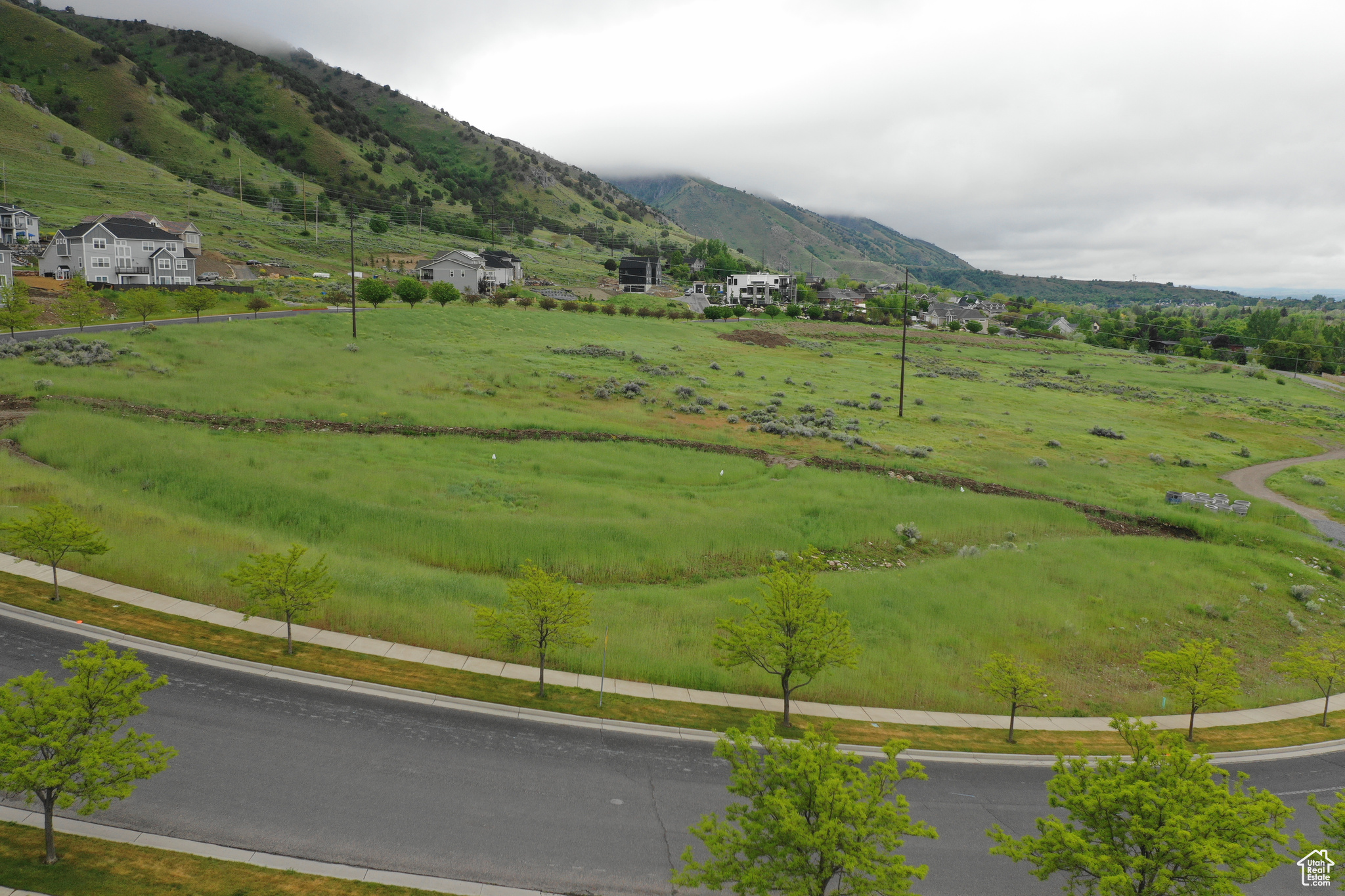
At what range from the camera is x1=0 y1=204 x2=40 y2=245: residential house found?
9462 centimetres

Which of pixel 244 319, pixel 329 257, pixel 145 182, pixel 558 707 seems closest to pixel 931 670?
pixel 558 707

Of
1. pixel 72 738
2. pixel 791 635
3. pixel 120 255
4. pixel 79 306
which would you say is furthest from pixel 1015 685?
pixel 120 255

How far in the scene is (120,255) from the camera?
9256cm

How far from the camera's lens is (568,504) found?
109 ft

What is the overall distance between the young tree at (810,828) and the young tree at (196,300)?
7436 cm

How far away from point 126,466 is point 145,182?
150 m

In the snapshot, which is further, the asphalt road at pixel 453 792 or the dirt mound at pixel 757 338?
the dirt mound at pixel 757 338

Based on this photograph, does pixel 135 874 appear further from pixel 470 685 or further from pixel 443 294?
pixel 443 294

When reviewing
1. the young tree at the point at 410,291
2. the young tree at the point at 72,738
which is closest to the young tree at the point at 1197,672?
the young tree at the point at 72,738

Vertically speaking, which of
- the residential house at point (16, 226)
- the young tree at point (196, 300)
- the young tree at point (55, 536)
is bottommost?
the young tree at point (55, 536)

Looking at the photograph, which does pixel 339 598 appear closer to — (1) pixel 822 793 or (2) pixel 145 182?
(1) pixel 822 793

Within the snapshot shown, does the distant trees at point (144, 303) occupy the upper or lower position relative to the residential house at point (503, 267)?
lower

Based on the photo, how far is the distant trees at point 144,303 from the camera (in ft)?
213

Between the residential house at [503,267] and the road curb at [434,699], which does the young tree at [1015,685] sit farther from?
the residential house at [503,267]
